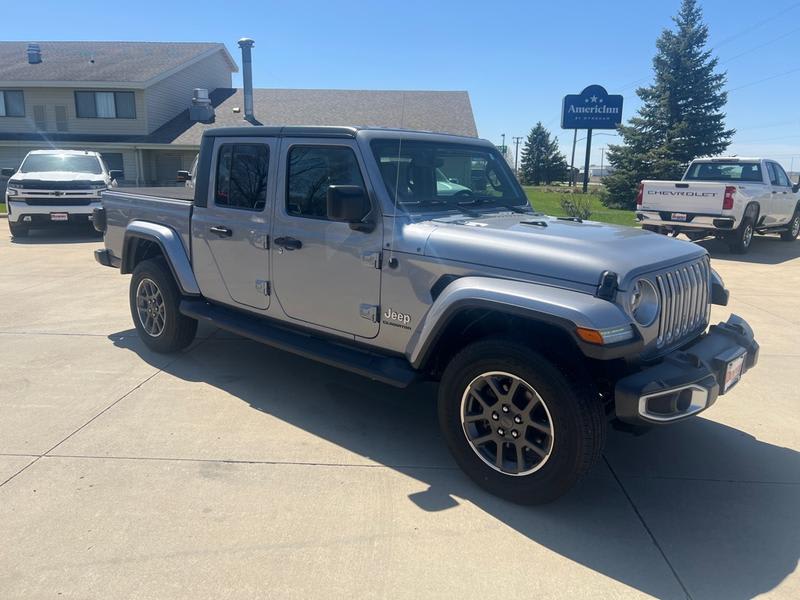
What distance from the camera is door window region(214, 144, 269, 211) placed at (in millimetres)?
4523

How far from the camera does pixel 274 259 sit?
4.40m

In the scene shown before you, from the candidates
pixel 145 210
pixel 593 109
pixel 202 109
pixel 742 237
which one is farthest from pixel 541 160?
pixel 145 210

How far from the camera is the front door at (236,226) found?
4500mm

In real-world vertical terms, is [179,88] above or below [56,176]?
above

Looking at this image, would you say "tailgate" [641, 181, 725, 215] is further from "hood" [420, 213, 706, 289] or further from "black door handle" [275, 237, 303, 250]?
"black door handle" [275, 237, 303, 250]

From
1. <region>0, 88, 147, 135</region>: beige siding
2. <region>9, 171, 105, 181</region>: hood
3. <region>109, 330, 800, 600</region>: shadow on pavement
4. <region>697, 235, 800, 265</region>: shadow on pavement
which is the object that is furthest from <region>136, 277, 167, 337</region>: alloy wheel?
<region>0, 88, 147, 135</region>: beige siding

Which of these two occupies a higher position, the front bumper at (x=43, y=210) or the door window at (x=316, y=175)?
the door window at (x=316, y=175)

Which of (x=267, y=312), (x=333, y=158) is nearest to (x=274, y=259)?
(x=267, y=312)

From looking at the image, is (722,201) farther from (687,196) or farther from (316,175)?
(316,175)

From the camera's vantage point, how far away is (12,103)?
28016 millimetres

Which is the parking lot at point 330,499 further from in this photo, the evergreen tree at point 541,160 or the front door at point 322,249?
the evergreen tree at point 541,160

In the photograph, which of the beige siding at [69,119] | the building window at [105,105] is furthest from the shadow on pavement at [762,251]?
the building window at [105,105]

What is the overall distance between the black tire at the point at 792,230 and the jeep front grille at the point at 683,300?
13534mm

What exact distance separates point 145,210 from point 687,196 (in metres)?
10.4
